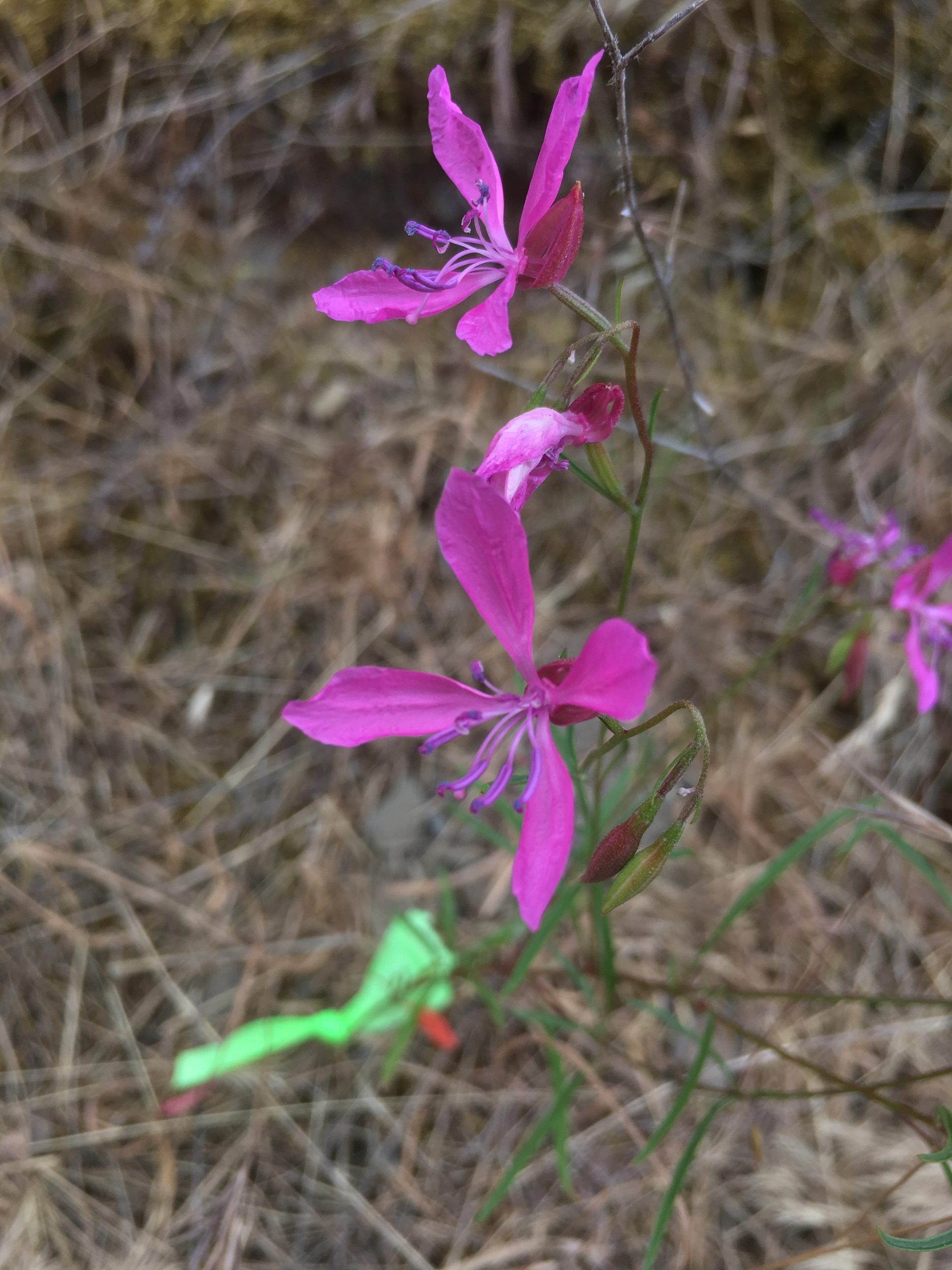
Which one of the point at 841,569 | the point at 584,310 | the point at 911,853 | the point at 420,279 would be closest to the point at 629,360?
the point at 584,310

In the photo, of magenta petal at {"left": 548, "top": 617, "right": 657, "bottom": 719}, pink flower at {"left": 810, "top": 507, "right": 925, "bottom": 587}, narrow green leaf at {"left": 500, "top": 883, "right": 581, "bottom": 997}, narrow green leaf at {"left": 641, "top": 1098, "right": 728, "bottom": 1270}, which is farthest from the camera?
pink flower at {"left": 810, "top": 507, "right": 925, "bottom": 587}

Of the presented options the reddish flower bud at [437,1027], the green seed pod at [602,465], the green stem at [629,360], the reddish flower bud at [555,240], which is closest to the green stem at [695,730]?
the green stem at [629,360]

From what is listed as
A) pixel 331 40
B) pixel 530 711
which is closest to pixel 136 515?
pixel 331 40

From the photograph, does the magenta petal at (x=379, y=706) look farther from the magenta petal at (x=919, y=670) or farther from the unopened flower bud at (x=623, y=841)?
the magenta petal at (x=919, y=670)

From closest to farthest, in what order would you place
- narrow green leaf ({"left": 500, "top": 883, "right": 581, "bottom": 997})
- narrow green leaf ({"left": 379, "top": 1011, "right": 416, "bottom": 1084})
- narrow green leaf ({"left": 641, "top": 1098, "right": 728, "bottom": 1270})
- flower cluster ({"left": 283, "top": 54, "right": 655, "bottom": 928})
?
1. flower cluster ({"left": 283, "top": 54, "right": 655, "bottom": 928})
2. narrow green leaf ({"left": 641, "top": 1098, "right": 728, "bottom": 1270})
3. narrow green leaf ({"left": 500, "top": 883, "right": 581, "bottom": 997})
4. narrow green leaf ({"left": 379, "top": 1011, "right": 416, "bottom": 1084})

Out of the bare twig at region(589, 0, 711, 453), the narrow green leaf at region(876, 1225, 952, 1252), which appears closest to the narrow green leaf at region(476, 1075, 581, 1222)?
the narrow green leaf at region(876, 1225, 952, 1252)

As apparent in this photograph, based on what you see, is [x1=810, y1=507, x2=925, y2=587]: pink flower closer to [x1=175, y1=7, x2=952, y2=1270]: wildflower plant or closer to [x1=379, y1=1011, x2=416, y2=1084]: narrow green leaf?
[x1=175, y1=7, x2=952, y2=1270]: wildflower plant
